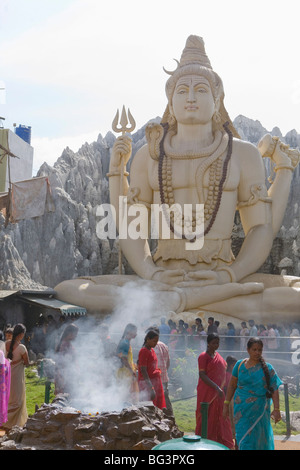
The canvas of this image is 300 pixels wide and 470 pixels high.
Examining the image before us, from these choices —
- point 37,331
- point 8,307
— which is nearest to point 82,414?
point 37,331

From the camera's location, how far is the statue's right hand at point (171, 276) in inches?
534

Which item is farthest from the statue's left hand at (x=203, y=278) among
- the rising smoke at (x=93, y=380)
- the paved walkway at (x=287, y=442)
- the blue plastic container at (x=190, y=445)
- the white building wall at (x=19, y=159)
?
the white building wall at (x=19, y=159)

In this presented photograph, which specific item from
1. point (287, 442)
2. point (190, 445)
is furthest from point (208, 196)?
point (190, 445)

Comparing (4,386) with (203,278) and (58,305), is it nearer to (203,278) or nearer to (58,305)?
(58,305)

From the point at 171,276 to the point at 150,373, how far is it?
7763mm

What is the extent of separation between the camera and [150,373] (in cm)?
589

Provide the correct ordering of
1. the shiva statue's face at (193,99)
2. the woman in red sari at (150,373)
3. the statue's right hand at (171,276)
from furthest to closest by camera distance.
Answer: the shiva statue's face at (193,99), the statue's right hand at (171,276), the woman in red sari at (150,373)

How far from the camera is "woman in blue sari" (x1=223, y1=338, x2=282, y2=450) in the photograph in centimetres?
465

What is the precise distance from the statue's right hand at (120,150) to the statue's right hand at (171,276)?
3038mm

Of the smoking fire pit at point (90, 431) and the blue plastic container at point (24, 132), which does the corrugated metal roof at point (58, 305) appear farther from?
the blue plastic container at point (24, 132)

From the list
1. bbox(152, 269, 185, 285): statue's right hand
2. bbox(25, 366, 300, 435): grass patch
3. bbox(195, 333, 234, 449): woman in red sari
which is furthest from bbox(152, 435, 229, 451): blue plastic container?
bbox(152, 269, 185, 285): statue's right hand

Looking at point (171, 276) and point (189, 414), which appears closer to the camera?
point (189, 414)

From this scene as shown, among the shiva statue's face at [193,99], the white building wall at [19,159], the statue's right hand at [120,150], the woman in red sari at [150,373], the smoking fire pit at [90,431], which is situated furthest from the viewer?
the white building wall at [19,159]

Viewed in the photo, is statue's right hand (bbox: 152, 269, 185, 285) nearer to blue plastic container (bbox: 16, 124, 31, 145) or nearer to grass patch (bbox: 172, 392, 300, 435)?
grass patch (bbox: 172, 392, 300, 435)
